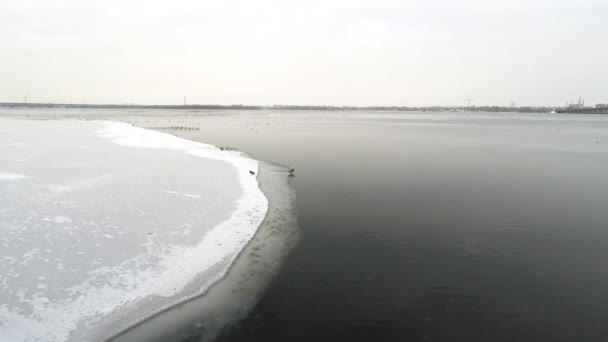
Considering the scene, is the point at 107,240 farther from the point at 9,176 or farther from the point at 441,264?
the point at 9,176

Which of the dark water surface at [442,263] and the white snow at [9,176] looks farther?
the white snow at [9,176]

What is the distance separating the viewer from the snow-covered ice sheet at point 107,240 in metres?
6.58

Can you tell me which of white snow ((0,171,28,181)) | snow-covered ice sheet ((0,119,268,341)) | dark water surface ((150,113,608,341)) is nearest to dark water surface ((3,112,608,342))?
dark water surface ((150,113,608,341))

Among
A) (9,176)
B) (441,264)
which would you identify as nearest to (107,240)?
(441,264)

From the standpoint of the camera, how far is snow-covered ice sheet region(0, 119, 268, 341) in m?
6.58

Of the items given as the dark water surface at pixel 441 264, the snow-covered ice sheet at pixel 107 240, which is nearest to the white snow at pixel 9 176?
the snow-covered ice sheet at pixel 107 240

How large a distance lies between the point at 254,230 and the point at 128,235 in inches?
136

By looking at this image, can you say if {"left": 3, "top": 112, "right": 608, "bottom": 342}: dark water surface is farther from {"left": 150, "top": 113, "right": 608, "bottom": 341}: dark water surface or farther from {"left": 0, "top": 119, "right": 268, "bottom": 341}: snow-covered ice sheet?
{"left": 0, "top": 119, "right": 268, "bottom": 341}: snow-covered ice sheet

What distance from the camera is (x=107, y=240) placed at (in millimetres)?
9359

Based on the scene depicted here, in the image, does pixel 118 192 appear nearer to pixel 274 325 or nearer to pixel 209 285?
pixel 209 285

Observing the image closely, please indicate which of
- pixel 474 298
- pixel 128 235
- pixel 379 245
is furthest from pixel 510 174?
pixel 128 235

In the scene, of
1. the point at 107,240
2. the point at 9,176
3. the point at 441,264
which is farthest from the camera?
the point at 9,176

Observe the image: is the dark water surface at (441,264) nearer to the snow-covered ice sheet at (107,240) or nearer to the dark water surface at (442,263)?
the dark water surface at (442,263)

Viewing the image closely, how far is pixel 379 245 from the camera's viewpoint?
10156 millimetres
